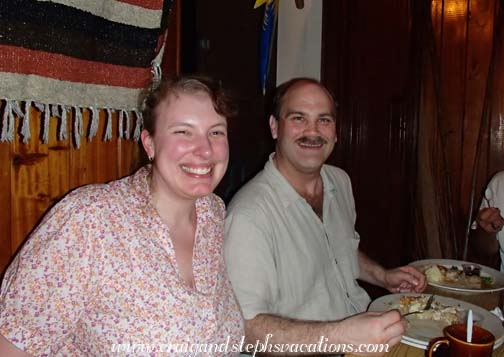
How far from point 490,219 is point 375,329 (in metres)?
1.02

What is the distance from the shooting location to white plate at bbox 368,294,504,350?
1114 millimetres

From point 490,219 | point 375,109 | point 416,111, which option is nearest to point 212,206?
point 490,219

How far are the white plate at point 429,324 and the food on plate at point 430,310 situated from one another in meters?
0.02

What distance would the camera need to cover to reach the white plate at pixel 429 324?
111cm

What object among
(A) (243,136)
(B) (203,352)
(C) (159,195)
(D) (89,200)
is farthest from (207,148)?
(A) (243,136)

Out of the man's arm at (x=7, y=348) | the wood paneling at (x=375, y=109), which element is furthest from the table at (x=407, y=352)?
the wood paneling at (x=375, y=109)

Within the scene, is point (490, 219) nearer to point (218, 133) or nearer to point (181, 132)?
point (218, 133)

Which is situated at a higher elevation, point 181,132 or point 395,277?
point 181,132

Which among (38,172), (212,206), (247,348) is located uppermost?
(38,172)

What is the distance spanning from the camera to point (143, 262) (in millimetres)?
1065

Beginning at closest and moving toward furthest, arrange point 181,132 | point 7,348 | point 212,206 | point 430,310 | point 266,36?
point 7,348 < point 181,132 < point 430,310 < point 212,206 < point 266,36

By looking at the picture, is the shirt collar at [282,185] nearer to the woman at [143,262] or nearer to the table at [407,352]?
the woman at [143,262]

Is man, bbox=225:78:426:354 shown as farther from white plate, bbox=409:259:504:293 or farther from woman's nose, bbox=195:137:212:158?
woman's nose, bbox=195:137:212:158

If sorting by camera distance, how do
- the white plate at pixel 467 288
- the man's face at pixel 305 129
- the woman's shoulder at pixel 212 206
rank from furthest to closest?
the man's face at pixel 305 129 → the white plate at pixel 467 288 → the woman's shoulder at pixel 212 206
